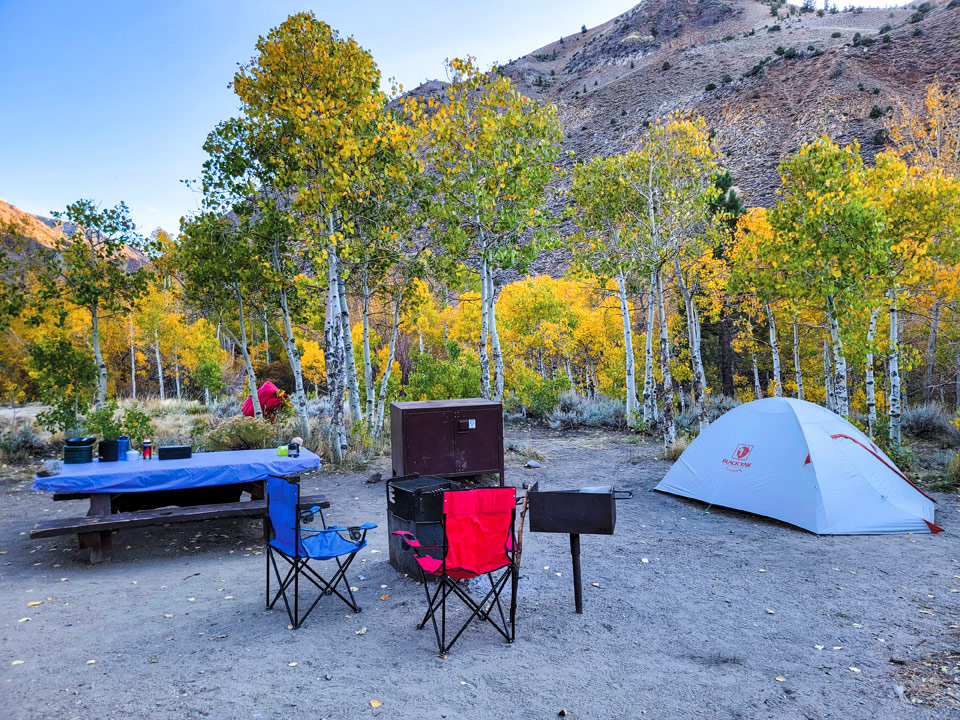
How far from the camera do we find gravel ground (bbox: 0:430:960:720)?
310 cm

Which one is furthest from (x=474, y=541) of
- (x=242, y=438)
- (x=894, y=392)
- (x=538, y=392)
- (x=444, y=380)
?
(x=538, y=392)

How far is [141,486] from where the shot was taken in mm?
5844

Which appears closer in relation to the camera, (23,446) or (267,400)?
(23,446)

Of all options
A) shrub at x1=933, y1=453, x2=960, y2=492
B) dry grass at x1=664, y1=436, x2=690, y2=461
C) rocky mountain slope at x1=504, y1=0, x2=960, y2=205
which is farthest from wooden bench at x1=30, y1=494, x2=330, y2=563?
rocky mountain slope at x1=504, y1=0, x2=960, y2=205

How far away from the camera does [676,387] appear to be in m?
31.8

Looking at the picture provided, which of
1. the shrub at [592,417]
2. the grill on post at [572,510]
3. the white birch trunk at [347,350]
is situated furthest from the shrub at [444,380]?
the grill on post at [572,510]

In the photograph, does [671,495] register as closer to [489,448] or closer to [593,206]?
[489,448]

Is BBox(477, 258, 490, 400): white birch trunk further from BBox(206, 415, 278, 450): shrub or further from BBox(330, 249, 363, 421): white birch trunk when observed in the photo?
BBox(206, 415, 278, 450): shrub

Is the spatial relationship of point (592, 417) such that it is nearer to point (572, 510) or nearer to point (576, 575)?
point (576, 575)

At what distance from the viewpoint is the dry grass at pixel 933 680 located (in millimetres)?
3166

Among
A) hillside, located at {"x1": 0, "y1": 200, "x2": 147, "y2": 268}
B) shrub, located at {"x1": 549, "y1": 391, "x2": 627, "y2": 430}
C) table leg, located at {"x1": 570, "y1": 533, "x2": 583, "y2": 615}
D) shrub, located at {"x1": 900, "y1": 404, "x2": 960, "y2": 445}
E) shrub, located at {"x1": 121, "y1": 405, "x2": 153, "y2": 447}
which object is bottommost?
shrub, located at {"x1": 900, "y1": 404, "x2": 960, "y2": 445}

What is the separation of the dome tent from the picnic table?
5.31m

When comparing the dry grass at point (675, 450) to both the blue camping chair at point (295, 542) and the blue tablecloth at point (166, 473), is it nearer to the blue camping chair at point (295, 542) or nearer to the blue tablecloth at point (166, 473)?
the blue tablecloth at point (166, 473)

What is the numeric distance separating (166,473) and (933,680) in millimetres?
6503
